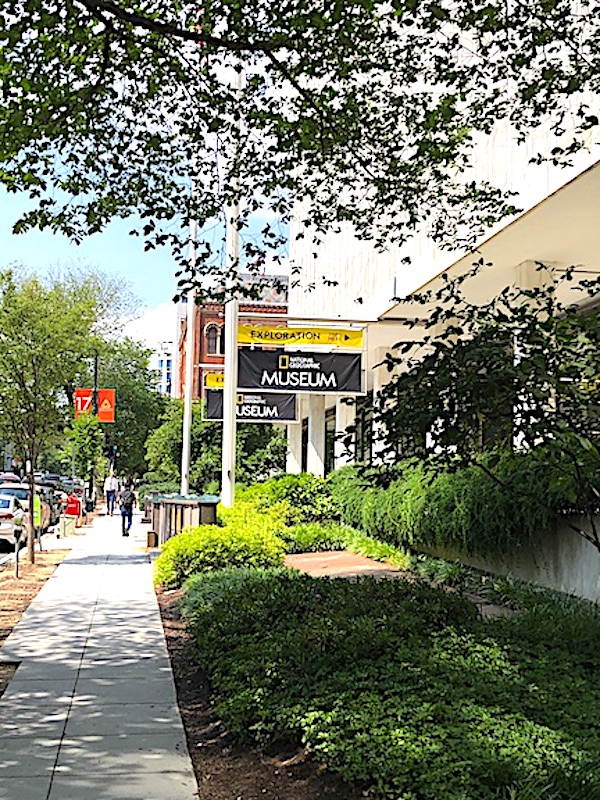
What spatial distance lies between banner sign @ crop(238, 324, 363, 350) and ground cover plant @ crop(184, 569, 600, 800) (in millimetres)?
11603

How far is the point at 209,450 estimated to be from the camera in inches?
1483

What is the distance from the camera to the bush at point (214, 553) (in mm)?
14133

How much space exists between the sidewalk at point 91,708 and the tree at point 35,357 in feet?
17.3

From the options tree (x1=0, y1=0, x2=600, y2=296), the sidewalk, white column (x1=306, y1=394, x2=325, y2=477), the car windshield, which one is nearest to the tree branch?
tree (x1=0, y1=0, x2=600, y2=296)

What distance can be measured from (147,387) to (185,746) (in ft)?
200

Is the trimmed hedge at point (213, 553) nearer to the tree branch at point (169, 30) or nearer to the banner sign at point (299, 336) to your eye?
the banner sign at point (299, 336)

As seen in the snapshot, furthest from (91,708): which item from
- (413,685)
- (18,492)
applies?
(18,492)

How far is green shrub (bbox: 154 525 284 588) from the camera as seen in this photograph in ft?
46.4

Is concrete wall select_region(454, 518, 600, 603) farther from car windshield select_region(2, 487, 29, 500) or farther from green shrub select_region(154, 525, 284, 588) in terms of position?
car windshield select_region(2, 487, 29, 500)

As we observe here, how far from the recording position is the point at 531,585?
38.3ft

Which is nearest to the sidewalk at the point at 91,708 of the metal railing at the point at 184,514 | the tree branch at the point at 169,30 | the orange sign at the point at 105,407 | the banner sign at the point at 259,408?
the metal railing at the point at 184,514

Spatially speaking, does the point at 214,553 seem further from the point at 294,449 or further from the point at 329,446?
the point at 294,449

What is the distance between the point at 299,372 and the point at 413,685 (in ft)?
48.1

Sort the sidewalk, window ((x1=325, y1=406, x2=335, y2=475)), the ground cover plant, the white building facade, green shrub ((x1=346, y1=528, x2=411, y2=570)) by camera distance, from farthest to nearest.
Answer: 1. window ((x1=325, y1=406, x2=335, y2=475))
2. green shrub ((x1=346, y1=528, x2=411, y2=570))
3. the white building facade
4. the sidewalk
5. the ground cover plant
